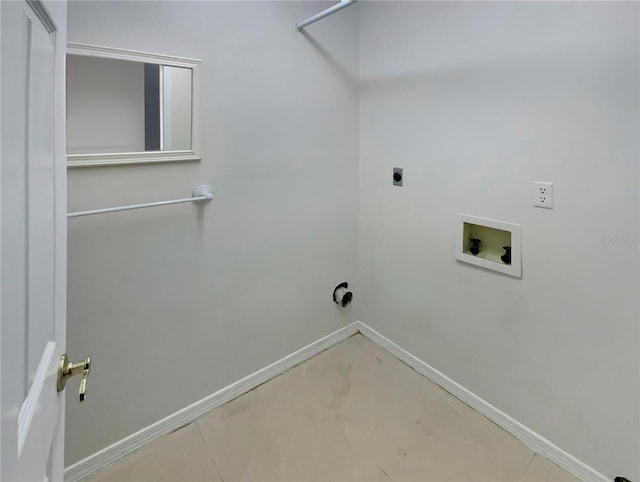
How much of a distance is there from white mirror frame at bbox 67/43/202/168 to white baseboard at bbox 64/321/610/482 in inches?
47.9

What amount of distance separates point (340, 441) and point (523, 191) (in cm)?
142

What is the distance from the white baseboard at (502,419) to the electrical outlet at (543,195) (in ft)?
3.42

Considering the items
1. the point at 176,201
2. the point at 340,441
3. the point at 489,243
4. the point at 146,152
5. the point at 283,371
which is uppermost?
the point at 146,152

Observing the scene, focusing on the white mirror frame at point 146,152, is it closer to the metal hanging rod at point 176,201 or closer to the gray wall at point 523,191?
the metal hanging rod at point 176,201

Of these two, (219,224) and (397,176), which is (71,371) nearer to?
(219,224)

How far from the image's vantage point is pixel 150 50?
141cm

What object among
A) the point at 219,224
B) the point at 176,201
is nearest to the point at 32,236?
the point at 176,201

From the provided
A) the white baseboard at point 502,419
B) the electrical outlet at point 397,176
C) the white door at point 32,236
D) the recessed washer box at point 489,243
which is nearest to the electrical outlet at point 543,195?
the recessed washer box at point 489,243

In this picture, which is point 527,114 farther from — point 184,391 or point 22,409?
point 184,391

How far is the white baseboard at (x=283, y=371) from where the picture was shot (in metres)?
1.51

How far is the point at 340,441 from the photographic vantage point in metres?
1.69

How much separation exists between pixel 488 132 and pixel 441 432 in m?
1.45

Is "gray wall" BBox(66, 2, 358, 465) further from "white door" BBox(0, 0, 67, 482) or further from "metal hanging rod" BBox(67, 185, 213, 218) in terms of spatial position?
"white door" BBox(0, 0, 67, 482)

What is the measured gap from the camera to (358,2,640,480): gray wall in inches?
51.5
